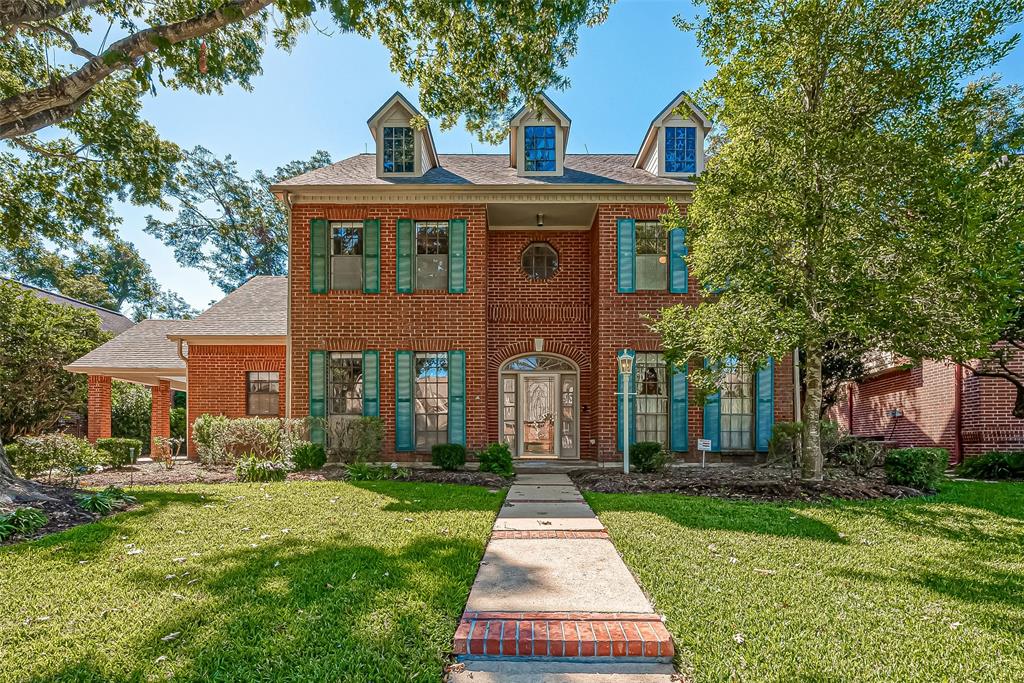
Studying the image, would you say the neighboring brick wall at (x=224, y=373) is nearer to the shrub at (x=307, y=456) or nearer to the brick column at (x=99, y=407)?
the shrub at (x=307, y=456)

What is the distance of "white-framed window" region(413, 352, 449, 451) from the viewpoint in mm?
11023

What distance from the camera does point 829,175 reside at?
7004mm

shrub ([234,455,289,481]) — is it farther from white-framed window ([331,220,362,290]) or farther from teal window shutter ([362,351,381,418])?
white-framed window ([331,220,362,290])

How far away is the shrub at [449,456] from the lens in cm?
998

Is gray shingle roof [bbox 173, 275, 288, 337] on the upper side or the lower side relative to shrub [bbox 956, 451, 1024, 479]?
upper

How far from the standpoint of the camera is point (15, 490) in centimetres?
607

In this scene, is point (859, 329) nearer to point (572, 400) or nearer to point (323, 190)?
point (572, 400)

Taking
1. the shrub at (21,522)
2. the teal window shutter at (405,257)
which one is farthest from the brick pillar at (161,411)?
the shrub at (21,522)

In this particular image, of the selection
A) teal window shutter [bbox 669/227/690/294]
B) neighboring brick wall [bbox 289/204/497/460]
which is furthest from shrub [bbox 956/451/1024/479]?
neighboring brick wall [bbox 289/204/497/460]

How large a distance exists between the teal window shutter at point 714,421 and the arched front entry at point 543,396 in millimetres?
2737

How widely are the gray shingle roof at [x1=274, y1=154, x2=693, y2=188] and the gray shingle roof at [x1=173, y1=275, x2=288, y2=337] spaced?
10.6 feet

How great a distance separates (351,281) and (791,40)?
28.2 feet

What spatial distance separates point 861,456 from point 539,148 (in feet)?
28.8

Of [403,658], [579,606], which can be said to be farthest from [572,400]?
[403,658]
